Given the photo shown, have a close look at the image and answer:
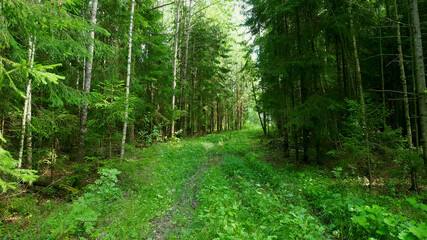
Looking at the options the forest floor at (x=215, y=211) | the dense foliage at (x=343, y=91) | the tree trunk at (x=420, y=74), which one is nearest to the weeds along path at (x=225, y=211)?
the forest floor at (x=215, y=211)

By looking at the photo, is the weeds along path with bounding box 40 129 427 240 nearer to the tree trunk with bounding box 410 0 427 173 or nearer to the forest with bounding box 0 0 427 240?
the forest with bounding box 0 0 427 240

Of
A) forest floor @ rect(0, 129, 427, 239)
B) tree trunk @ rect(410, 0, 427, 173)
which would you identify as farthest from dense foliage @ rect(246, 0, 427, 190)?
forest floor @ rect(0, 129, 427, 239)

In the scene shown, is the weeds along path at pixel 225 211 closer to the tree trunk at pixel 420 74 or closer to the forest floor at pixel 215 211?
the forest floor at pixel 215 211

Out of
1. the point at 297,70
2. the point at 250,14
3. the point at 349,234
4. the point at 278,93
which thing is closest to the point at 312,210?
the point at 349,234

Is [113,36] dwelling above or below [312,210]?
above

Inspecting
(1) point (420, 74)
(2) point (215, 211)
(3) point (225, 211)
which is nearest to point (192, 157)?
(2) point (215, 211)

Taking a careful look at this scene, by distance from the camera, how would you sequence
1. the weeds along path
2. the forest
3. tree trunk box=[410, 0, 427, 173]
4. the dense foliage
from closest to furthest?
the weeds along path → the forest → tree trunk box=[410, 0, 427, 173] → the dense foliage

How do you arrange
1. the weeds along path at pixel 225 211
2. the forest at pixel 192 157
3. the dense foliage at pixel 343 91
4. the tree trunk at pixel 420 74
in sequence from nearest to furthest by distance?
the weeds along path at pixel 225 211 < the forest at pixel 192 157 < the tree trunk at pixel 420 74 < the dense foliage at pixel 343 91

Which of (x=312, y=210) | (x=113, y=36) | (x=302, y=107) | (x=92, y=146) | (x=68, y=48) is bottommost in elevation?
(x=312, y=210)

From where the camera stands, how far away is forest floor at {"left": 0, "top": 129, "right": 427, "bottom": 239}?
11.4 feet

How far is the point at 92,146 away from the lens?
694cm

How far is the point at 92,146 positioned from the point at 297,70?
8.88 meters

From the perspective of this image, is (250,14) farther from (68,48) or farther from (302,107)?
(68,48)

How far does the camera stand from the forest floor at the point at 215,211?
3.49m
